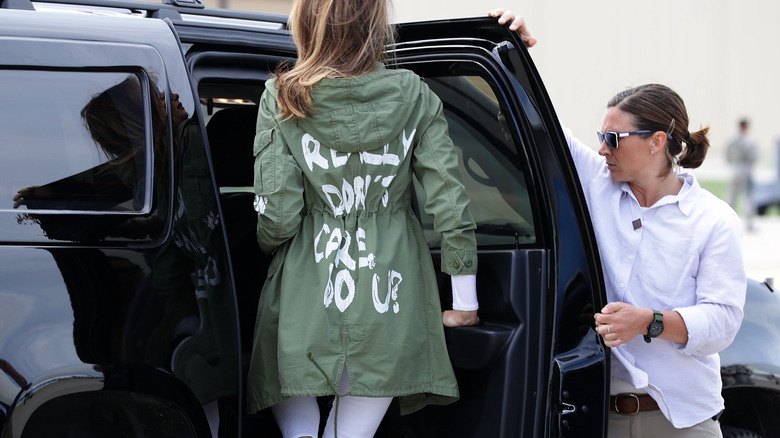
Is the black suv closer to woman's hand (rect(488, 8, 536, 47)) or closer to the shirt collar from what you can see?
woman's hand (rect(488, 8, 536, 47))

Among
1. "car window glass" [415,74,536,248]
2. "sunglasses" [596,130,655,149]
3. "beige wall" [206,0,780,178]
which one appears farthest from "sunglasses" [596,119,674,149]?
"beige wall" [206,0,780,178]

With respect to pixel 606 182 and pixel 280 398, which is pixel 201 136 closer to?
pixel 280 398

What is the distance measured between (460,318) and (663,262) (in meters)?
0.55

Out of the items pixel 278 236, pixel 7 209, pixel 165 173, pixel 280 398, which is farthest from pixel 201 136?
pixel 280 398

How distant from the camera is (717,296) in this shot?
6.79ft

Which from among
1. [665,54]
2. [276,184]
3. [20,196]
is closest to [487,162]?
[276,184]

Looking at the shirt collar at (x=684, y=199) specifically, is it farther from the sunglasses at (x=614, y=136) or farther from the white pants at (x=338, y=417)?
the white pants at (x=338, y=417)

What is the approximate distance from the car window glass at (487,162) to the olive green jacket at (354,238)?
274 mm

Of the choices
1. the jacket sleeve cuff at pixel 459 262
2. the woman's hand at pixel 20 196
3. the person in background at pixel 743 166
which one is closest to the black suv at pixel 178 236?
the woman's hand at pixel 20 196

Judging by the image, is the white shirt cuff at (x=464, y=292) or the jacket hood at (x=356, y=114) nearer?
the jacket hood at (x=356, y=114)

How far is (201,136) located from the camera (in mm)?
1884

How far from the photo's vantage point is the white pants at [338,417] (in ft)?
6.73

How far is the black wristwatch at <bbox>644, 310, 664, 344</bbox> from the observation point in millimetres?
2020

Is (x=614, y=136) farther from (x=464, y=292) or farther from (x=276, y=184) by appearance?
(x=276, y=184)
